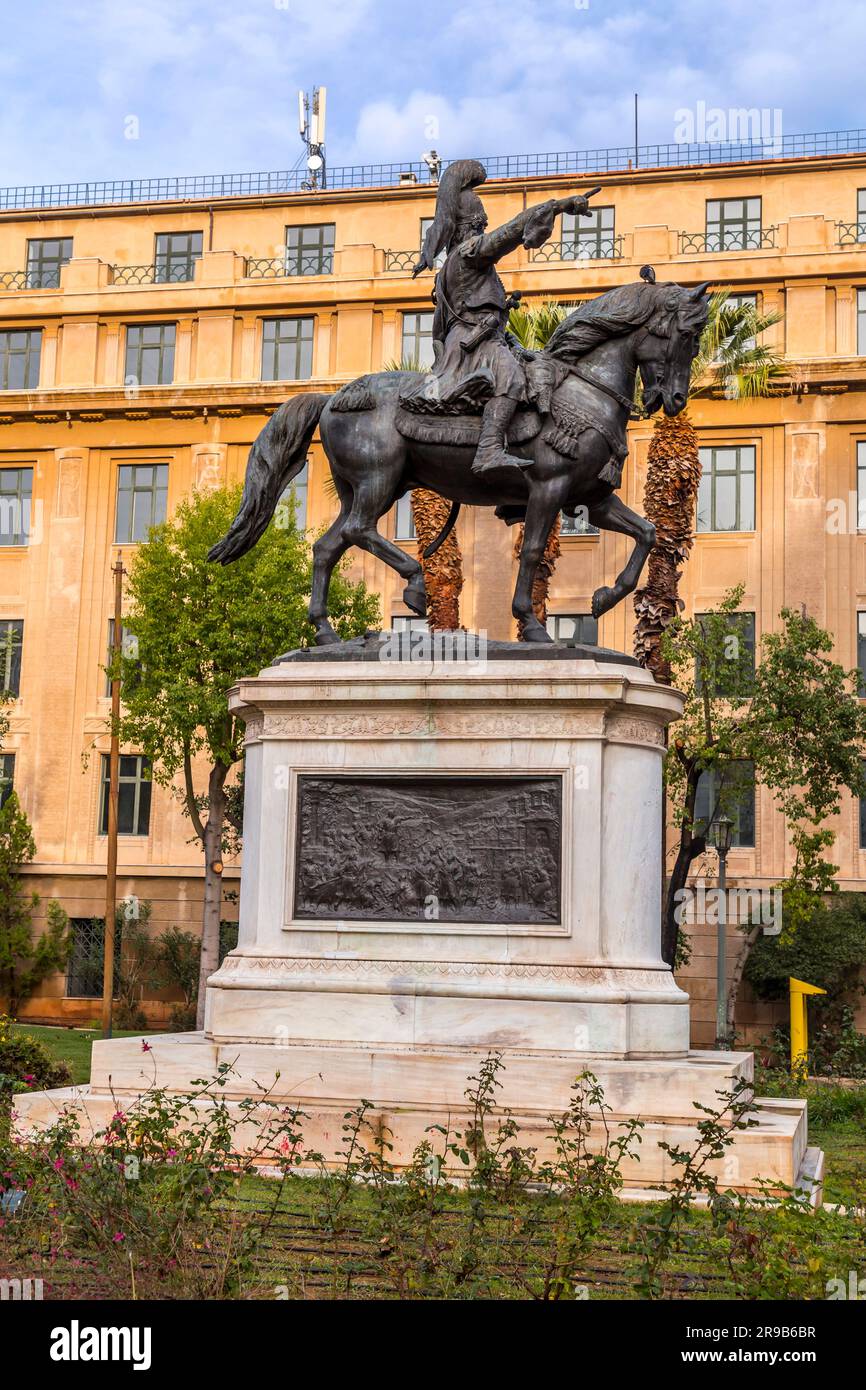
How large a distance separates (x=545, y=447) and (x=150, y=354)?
3420 centimetres

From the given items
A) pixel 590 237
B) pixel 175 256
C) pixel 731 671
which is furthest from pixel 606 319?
pixel 175 256

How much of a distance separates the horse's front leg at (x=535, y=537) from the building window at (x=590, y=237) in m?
31.8

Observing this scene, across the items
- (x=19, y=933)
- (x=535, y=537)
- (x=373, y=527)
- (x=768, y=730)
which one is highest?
(x=768, y=730)

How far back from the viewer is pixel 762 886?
37719 mm

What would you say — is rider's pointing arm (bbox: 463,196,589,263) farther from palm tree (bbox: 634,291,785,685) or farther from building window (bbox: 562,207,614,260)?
building window (bbox: 562,207,614,260)

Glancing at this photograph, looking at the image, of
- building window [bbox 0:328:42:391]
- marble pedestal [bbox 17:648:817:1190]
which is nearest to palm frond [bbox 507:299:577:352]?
building window [bbox 0:328:42:391]

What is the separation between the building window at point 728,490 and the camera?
4031cm

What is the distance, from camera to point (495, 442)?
12.1m

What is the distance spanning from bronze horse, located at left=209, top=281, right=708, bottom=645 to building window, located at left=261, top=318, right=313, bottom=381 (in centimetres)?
3115

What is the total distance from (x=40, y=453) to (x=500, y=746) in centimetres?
3556
